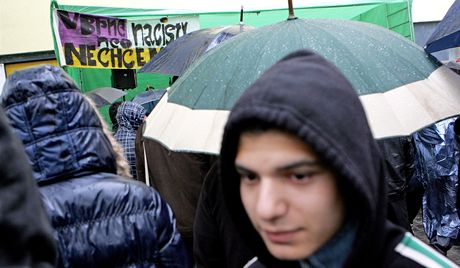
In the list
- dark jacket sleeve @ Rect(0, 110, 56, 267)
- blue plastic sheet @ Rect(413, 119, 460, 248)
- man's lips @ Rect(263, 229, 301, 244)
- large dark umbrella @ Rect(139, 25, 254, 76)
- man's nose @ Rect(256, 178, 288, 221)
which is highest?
dark jacket sleeve @ Rect(0, 110, 56, 267)

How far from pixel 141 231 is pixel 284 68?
40.8 inches

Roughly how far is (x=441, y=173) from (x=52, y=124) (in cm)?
432

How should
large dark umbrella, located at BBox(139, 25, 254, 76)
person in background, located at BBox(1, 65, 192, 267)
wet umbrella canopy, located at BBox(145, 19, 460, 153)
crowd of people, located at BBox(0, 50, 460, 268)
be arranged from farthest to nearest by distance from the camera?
large dark umbrella, located at BBox(139, 25, 254, 76), wet umbrella canopy, located at BBox(145, 19, 460, 153), person in background, located at BBox(1, 65, 192, 267), crowd of people, located at BBox(0, 50, 460, 268)

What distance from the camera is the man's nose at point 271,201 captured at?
1.27 metres

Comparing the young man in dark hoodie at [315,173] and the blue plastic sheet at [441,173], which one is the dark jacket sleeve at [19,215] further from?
the blue plastic sheet at [441,173]

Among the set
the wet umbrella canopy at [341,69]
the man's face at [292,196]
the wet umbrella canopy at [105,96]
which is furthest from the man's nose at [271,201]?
the wet umbrella canopy at [105,96]

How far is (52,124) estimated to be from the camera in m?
2.05

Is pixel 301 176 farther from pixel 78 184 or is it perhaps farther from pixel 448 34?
pixel 448 34

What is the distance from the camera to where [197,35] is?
229 inches

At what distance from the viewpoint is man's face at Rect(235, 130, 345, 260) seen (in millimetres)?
1272

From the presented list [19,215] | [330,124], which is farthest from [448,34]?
[19,215]

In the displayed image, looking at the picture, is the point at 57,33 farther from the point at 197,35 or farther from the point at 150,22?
the point at 197,35

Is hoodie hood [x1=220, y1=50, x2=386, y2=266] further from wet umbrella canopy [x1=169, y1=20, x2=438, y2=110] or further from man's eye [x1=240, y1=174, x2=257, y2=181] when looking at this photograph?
wet umbrella canopy [x1=169, y1=20, x2=438, y2=110]

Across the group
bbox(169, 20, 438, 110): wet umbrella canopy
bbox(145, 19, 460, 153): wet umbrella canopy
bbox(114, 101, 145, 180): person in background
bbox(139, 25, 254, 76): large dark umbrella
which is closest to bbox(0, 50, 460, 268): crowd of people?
bbox(145, 19, 460, 153): wet umbrella canopy
